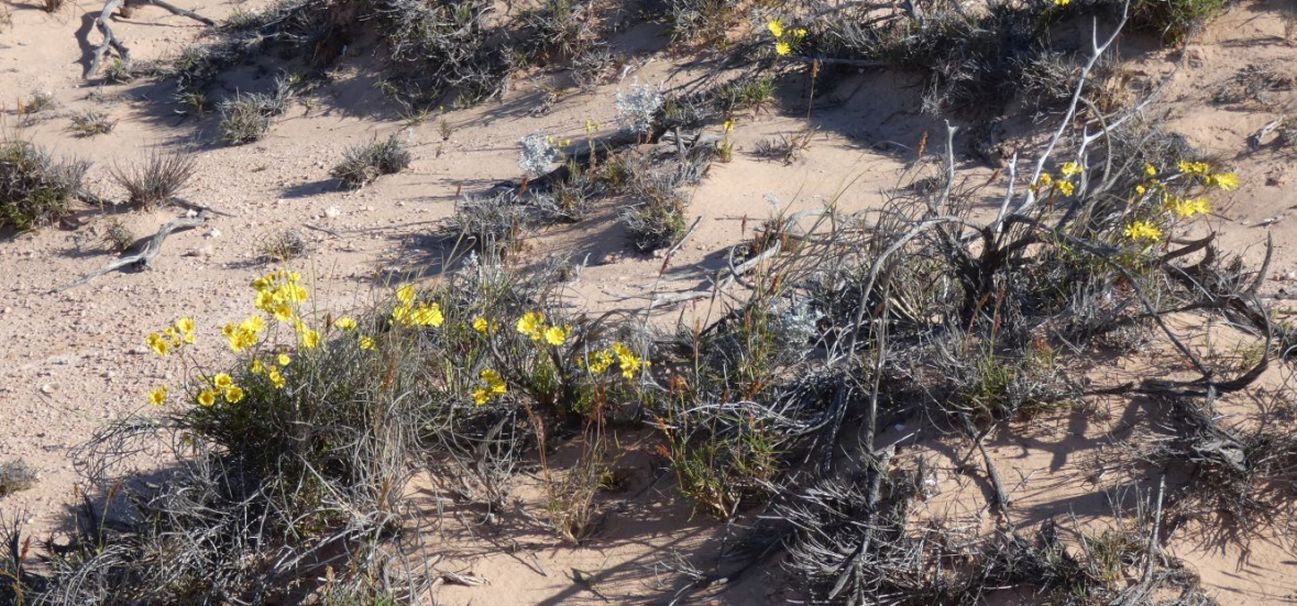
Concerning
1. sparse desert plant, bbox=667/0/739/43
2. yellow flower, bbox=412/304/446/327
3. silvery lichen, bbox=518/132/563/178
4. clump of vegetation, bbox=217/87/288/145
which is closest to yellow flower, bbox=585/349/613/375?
yellow flower, bbox=412/304/446/327

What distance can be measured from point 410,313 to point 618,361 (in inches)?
30.7

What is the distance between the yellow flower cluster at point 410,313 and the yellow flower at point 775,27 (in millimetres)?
3842

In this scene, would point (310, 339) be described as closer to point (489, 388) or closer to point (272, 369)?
point (272, 369)

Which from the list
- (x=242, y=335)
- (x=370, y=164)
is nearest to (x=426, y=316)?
(x=242, y=335)

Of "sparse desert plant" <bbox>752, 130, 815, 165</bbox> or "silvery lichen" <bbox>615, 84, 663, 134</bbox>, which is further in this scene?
"silvery lichen" <bbox>615, 84, 663, 134</bbox>

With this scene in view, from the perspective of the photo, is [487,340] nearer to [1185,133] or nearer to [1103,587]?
[1103,587]

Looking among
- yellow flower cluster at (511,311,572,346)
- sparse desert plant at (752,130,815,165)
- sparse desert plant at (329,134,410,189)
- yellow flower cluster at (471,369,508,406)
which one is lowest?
sparse desert plant at (329,134,410,189)

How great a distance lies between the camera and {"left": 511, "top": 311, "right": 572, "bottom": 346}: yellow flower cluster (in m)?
3.61

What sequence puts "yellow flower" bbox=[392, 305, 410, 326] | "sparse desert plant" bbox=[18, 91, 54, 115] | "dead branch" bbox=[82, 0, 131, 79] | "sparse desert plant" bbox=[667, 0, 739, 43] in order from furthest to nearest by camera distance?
"dead branch" bbox=[82, 0, 131, 79], "sparse desert plant" bbox=[18, 91, 54, 115], "sparse desert plant" bbox=[667, 0, 739, 43], "yellow flower" bbox=[392, 305, 410, 326]

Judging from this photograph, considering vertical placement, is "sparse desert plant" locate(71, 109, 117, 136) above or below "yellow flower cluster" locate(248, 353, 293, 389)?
below

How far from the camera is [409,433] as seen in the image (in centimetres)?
355

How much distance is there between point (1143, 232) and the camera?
12.0ft

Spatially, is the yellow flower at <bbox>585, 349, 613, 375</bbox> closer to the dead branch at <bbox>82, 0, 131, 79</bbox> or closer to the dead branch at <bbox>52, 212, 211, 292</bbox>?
the dead branch at <bbox>52, 212, 211, 292</bbox>

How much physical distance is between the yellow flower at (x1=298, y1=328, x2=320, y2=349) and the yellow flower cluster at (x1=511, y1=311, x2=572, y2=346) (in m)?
0.68
